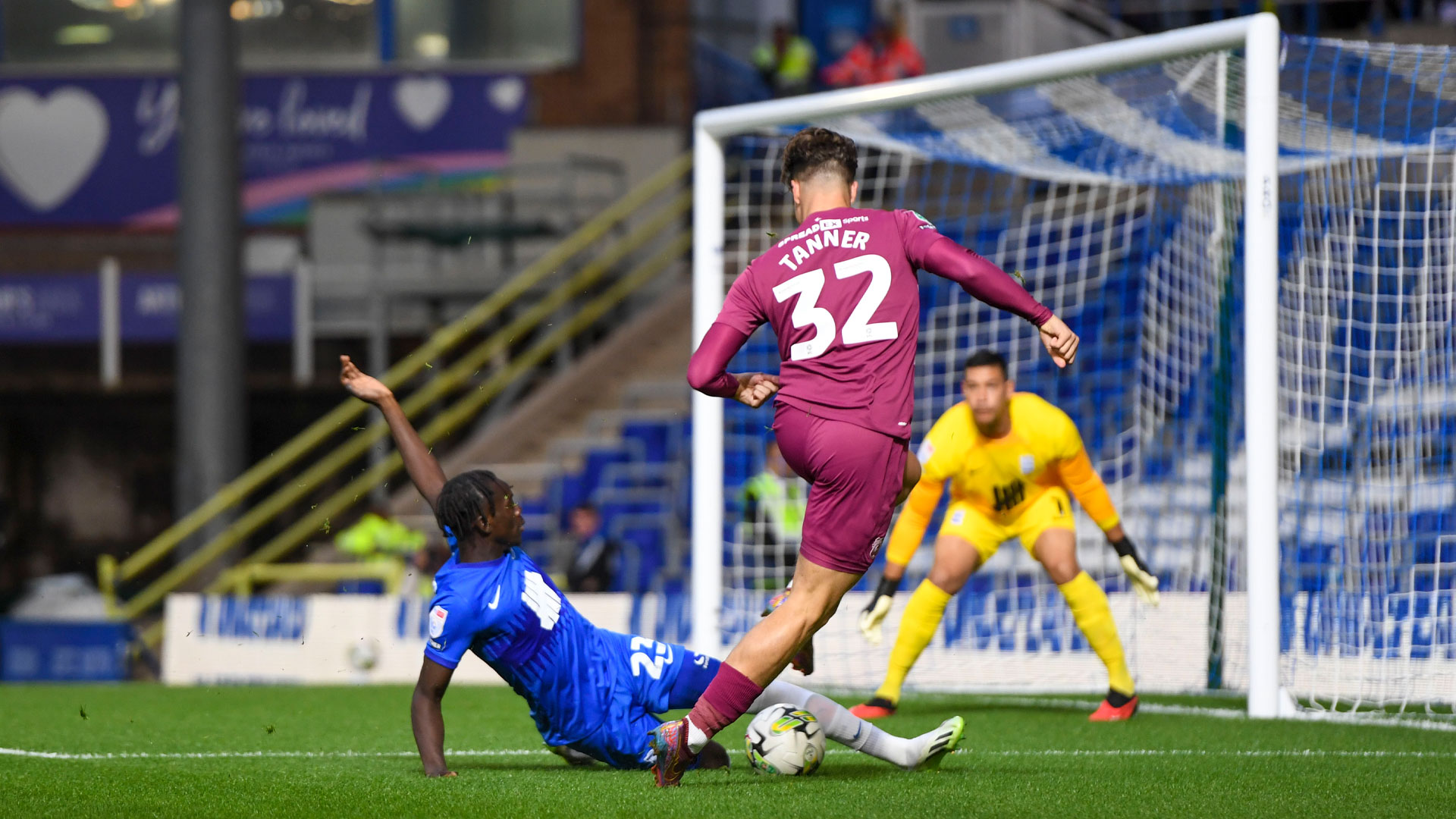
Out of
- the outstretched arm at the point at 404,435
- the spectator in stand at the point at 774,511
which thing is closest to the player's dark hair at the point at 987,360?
the outstretched arm at the point at 404,435

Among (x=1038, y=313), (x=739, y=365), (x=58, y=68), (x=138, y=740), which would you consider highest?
(x=58, y=68)

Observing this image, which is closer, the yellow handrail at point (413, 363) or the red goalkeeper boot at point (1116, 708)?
the red goalkeeper boot at point (1116, 708)

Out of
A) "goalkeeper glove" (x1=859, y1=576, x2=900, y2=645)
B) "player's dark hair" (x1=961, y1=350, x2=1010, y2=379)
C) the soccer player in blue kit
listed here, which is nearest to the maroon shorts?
the soccer player in blue kit

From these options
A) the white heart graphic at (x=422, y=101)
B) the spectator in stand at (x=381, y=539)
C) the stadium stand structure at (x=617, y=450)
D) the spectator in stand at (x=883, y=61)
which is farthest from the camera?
the white heart graphic at (x=422, y=101)

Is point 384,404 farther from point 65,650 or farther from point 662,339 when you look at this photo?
point 662,339

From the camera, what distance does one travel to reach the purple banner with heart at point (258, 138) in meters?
19.7

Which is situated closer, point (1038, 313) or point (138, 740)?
point (1038, 313)

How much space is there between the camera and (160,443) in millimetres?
19188

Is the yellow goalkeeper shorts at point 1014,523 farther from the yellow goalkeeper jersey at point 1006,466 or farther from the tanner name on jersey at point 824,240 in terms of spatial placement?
the tanner name on jersey at point 824,240

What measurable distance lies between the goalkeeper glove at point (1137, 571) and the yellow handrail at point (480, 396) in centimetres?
826

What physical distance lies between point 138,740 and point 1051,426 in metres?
4.06

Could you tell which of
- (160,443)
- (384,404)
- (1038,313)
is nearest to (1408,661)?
(1038,313)

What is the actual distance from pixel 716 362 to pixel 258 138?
16396 mm

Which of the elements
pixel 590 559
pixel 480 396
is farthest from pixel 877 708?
pixel 480 396
